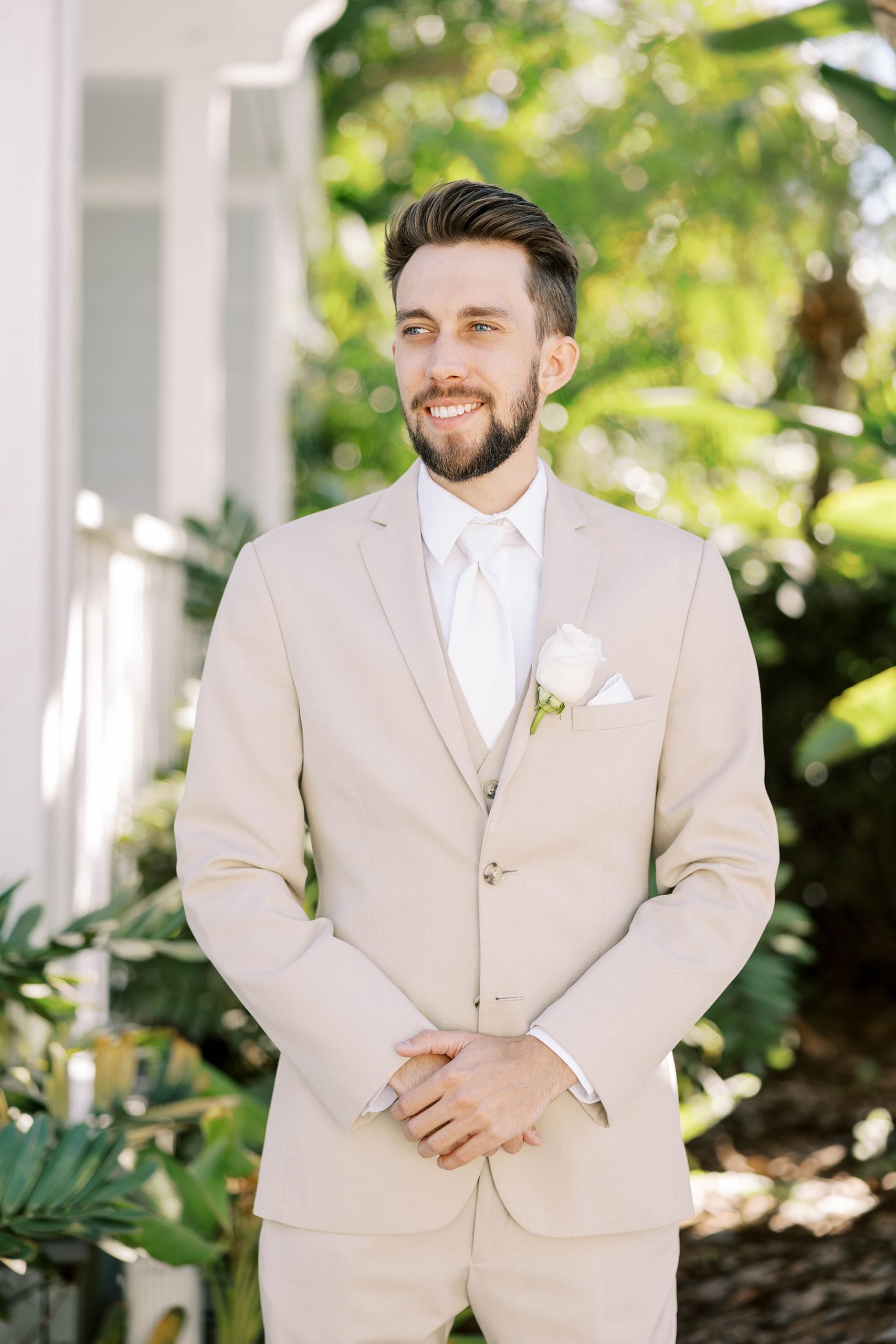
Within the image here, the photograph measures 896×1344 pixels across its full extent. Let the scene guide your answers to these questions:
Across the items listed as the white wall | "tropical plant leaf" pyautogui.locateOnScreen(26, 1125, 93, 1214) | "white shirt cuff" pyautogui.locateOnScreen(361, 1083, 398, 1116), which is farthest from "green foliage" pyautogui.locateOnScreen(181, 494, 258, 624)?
"white shirt cuff" pyautogui.locateOnScreen(361, 1083, 398, 1116)

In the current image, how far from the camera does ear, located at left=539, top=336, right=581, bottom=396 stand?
194cm

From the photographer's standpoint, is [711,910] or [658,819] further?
[658,819]

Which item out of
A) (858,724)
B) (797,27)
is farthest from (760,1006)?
(797,27)

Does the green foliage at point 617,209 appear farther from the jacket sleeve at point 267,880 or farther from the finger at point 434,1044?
the finger at point 434,1044

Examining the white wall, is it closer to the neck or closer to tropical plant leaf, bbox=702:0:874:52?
the neck

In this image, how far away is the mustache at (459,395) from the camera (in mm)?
1821

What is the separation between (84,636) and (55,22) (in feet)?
4.45

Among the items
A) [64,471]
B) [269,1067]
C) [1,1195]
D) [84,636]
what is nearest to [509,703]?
[1,1195]

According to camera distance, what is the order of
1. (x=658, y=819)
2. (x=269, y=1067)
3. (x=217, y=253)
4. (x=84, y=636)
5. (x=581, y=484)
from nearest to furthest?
(x=658, y=819) < (x=84, y=636) < (x=269, y=1067) < (x=217, y=253) < (x=581, y=484)

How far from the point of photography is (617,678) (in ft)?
5.99

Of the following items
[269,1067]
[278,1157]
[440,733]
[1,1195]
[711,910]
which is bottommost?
[269,1067]

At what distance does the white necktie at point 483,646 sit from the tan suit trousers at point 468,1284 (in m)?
0.58

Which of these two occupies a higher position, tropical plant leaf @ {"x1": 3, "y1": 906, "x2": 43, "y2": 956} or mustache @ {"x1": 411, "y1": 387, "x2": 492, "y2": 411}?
mustache @ {"x1": 411, "y1": 387, "x2": 492, "y2": 411}

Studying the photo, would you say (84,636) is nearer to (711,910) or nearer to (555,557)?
(555,557)
